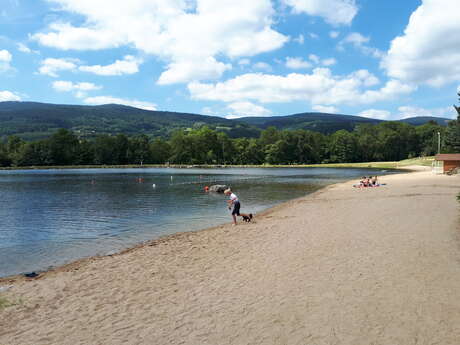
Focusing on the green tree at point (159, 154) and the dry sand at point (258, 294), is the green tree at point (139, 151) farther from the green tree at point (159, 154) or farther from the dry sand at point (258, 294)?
the dry sand at point (258, 294)

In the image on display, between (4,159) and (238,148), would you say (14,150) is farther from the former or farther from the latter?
(238,148)

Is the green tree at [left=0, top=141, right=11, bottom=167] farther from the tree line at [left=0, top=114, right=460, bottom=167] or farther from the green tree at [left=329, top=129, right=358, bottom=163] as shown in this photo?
the green tree at [left=329, top=129, right=358, bottom=163]

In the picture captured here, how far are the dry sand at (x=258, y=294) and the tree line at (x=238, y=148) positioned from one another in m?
147

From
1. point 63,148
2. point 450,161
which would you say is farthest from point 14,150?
point 450,161

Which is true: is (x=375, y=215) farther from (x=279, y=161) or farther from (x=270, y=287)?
(x=279, y=161)

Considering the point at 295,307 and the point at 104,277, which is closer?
the point at 295,307

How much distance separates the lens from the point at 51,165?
168 metres

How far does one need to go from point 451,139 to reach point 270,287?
253 ft

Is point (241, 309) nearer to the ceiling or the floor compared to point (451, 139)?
nearer to the floor

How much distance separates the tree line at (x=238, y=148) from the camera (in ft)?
516

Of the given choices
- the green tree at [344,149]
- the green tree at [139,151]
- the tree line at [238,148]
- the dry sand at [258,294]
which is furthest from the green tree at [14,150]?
the dry sand at [258,294]

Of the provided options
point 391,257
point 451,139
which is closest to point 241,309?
point 391,257

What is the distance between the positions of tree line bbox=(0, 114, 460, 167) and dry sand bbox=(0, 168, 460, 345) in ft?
482

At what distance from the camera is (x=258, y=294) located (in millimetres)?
8727
